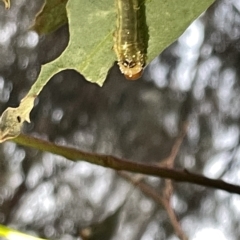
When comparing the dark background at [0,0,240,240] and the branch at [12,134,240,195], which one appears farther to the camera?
the dark background at [0,0,240,240]

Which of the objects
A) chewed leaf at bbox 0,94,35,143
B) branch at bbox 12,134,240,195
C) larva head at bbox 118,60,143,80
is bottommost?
branch at bbox 12,134,240,195

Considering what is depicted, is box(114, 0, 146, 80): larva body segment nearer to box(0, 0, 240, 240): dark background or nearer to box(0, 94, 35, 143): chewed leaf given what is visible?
box(0, 94, 35, 143): chewed leaf

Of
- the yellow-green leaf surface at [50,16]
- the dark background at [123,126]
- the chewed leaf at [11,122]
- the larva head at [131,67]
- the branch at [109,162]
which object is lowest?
the dark background at [123,126]

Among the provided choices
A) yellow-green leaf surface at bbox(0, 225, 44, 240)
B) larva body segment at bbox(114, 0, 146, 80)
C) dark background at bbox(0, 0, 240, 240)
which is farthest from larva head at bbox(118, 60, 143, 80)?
dark background at bbox(0, 0, 240, 240)

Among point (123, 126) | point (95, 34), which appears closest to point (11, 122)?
point (95, 34)

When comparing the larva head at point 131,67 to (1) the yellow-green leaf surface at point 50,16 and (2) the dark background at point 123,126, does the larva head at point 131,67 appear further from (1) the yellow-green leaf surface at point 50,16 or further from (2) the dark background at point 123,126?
(2) the dark background at point 123,126

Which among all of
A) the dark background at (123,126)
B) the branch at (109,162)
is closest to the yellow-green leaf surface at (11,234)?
the branch at (109,162)

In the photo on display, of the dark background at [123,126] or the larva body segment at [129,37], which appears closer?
the larva body segment at [129,37]

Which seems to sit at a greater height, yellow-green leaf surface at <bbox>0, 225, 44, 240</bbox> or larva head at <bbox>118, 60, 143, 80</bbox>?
larva head at <bbox>118, 60, 143, 80</bbox>
